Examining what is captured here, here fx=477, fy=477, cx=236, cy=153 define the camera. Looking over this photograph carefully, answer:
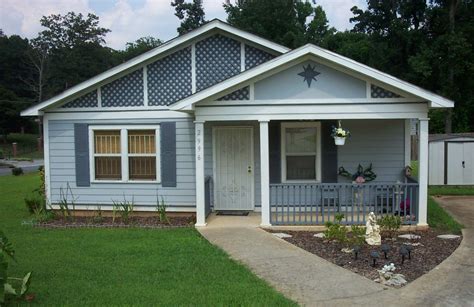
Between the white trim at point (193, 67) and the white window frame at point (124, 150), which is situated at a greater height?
the white trim at point (193, 67)

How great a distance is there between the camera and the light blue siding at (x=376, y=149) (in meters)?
11.6

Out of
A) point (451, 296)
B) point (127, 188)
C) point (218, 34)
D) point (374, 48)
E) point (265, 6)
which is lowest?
point (451, 296)

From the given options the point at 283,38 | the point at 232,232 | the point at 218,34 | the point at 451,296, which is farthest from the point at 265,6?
the point at 451,296

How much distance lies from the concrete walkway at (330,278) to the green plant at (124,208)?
2593 millimetres

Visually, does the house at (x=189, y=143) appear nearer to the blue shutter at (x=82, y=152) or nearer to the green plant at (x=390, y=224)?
the blue shutter at (x=82, y=152)

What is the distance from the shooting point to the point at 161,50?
37.6 feet

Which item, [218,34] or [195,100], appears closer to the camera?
[195,100]

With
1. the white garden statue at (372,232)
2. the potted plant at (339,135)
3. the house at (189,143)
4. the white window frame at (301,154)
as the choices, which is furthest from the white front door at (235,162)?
the white garden statue at (372,232)

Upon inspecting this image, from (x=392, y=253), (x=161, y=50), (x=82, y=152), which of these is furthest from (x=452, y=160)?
(x=82, y=152)

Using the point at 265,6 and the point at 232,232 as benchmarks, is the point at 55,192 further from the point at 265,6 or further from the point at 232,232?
the point at 265,6

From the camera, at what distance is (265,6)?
1939 inches

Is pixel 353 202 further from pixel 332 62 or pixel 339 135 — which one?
pixel 332 62

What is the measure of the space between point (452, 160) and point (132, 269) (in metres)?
14.4

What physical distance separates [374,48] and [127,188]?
31.3 meters
